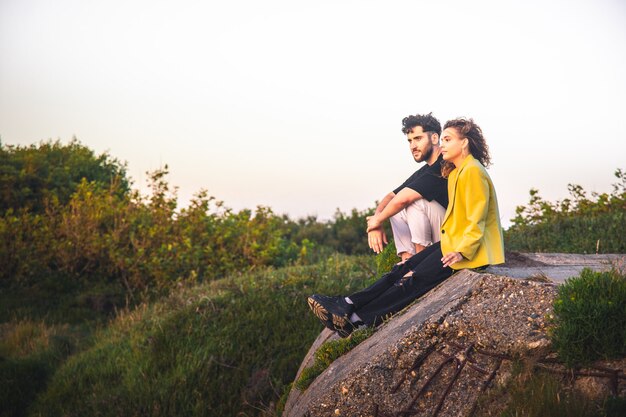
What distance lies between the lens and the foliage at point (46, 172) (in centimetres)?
1731

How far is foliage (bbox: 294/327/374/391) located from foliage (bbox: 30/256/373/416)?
1.34 m

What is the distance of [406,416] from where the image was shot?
4.52m

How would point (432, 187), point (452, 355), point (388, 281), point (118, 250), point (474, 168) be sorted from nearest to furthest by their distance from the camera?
point (452, 355)
point (474, 168)
point (388, 281)
point (432, 187)
point (118, 250)

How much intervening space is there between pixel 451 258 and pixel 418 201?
1385 mm

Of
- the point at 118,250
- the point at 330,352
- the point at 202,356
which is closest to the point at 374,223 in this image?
the point at 330,352

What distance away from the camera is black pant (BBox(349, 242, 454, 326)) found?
5.55 m

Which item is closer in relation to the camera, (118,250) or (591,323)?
(591,323)

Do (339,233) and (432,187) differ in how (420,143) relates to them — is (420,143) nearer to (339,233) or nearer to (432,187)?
(432,187)

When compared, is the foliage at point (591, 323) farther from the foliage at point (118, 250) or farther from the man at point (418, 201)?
the foliage at point (118, 250)

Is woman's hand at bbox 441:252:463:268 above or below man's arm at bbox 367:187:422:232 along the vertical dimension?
below

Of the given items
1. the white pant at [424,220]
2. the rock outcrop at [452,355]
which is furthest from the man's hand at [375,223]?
the rock outcrop at [452,355]

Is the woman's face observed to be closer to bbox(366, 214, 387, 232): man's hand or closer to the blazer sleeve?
the blazer sleeve

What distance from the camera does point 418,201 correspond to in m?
6.54

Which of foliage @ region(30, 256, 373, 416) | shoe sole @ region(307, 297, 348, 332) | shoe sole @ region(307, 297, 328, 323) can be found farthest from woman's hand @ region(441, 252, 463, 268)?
foliage @ region(30, 256, 373, 416)
